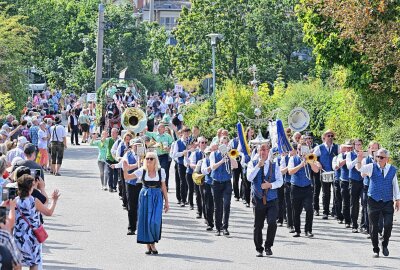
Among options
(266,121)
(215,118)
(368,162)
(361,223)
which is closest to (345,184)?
(361,223)

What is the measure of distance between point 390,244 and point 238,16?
127 ft

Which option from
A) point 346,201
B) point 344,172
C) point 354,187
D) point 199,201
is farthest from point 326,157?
point 199,201

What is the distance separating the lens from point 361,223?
2175 centimetres

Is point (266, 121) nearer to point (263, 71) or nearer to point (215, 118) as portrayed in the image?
point (215, 118)

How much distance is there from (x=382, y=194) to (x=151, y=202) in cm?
344

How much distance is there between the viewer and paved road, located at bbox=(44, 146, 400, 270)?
17.3 m

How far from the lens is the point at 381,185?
714 inches

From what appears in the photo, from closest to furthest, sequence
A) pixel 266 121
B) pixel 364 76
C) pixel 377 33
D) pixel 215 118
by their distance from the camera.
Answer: pixel 377 33, pixel 364 76, pixel 266 121, pixel 215 118

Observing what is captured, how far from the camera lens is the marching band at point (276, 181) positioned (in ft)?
59.7

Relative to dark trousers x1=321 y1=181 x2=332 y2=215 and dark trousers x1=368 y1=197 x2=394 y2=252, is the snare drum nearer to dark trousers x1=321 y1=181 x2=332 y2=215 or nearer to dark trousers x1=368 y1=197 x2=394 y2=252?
dark trousers x1=321 y1=181 x2=332 y2=215

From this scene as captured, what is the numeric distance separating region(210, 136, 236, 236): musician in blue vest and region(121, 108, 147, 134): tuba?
31.9ft

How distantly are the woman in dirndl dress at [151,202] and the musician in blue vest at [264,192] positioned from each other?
53.5 inches

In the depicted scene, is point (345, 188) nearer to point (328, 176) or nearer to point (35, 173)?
point (328, 176)

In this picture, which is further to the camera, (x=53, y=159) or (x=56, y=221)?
(x=53, y=159)
